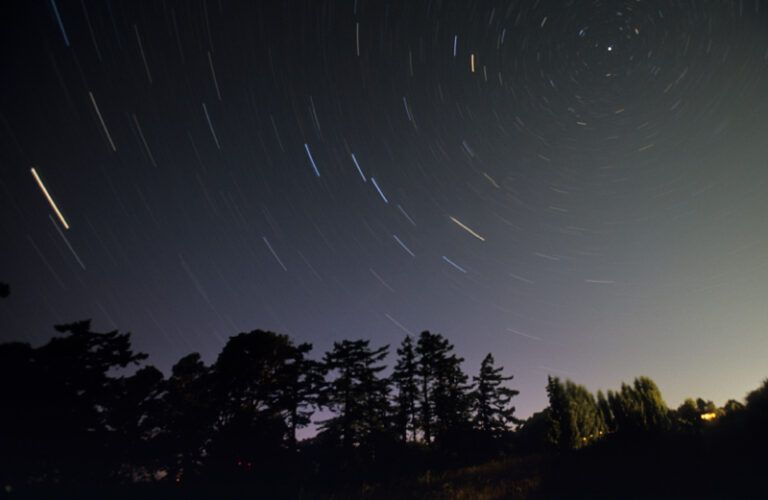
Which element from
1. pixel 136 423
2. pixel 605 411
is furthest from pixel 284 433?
pixel 605 411

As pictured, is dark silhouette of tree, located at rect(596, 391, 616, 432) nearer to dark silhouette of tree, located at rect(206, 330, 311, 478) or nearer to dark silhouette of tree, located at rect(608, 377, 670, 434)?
dark silhouette of tree, located at rect(608, 377, 670, 434)

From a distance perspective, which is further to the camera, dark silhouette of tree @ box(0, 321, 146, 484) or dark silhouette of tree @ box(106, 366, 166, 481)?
dark silhouette of tree @ box(106, 366, 166, 481)

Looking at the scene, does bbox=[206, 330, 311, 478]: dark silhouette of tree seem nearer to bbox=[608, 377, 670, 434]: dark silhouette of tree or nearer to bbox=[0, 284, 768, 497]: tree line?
bbox=[0, 284, 768, 497]: tree line

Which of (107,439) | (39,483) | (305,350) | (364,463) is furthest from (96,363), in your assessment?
(364,463)

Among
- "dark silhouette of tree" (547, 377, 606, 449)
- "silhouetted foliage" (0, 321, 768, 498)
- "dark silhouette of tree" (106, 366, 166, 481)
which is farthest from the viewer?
"dark silhouette of tree" (547, 377, 606, 449)

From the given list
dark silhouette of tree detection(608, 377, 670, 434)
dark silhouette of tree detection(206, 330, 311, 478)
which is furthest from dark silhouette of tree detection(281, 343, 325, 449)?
dark silhouette of tree detection(608, 377, 670, 434)

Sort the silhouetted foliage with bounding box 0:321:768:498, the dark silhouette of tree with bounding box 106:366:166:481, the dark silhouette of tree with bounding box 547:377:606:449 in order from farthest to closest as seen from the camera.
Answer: the dark silhouette of tree with bounding box 547:377:606:449 < the dark silhouette of tree with bounding box 106:366:166:481 < the silhouetted foliage with bounding box 0:321:768:498

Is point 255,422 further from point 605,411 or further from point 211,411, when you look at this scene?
point 605,411

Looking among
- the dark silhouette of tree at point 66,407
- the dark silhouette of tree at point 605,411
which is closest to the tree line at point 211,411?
the dark silhouette of tree at point 66,407

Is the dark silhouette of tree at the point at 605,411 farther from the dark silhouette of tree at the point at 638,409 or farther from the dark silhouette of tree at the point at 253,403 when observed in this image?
the dark silhouette of tree at the point at 253,403

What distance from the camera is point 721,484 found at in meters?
11.4

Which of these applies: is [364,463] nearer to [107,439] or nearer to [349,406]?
[349,406]

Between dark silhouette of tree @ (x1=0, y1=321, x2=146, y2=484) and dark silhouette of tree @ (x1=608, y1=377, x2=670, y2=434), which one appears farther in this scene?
dark silhouette of tree @ (x1=608, y1=377, x2=670, y2=434)

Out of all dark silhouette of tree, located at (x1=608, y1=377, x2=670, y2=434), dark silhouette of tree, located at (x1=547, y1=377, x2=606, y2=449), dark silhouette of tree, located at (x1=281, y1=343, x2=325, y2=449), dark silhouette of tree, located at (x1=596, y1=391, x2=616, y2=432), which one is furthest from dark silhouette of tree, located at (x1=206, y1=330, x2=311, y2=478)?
dark silhouette of tree, located at (x1=596, y1=391, x2=616, y2=432)
